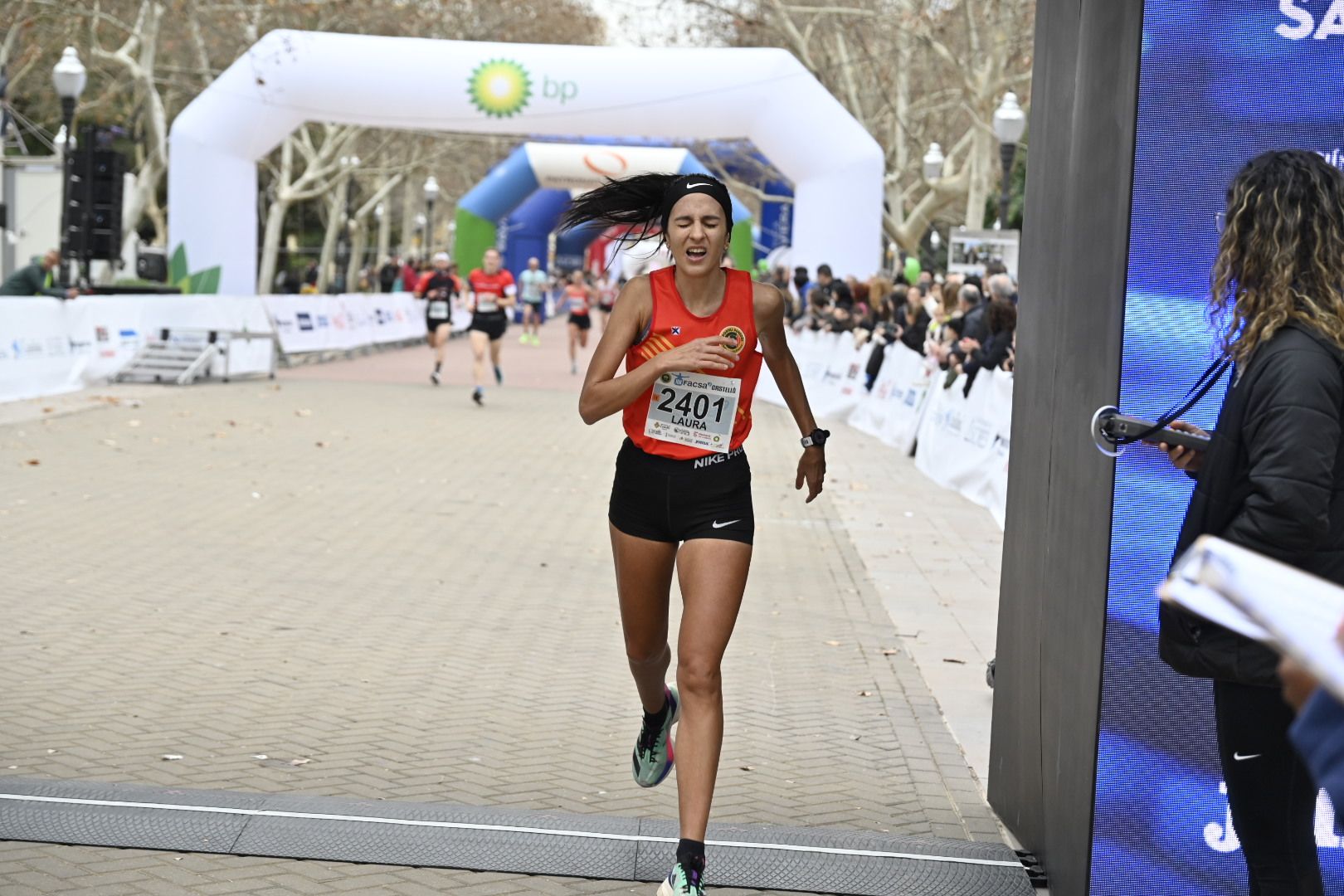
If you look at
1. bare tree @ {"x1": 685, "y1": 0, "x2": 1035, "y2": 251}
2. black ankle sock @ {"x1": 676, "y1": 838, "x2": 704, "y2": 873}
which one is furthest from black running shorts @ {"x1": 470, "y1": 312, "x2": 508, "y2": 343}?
black ankle sock @ {"x1": 676, "y1": 838, "x2": 704, "y2": 873}

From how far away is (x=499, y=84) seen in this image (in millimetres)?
25047

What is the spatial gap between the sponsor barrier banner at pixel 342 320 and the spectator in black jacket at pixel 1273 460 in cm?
2504

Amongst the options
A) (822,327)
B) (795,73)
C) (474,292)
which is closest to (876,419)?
(822,327)

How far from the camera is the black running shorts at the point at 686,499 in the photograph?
4543 mm

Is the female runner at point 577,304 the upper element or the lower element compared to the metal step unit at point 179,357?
upper

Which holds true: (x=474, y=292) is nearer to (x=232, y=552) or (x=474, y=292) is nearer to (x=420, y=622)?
(x=232, y=552)

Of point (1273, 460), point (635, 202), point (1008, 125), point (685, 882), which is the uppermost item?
point (1008, 125)

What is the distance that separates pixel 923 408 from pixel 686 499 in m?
12.7

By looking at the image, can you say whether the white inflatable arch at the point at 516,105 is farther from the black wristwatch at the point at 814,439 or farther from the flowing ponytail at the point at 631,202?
the black wristwatch at the point at 814,439

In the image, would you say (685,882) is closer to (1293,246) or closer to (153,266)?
(1293,246)

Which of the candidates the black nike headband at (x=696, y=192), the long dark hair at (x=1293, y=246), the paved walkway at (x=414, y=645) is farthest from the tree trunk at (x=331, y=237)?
the long dark hair at (x=1293, y=246)

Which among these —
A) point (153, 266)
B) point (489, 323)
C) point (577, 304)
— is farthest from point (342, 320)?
point (489, 323)

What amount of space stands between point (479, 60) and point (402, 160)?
Answer: 28.7 meters

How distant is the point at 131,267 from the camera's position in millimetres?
46375
